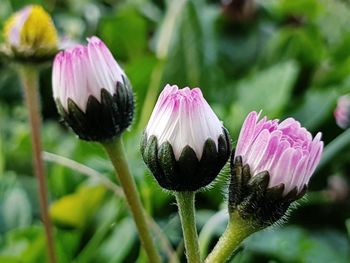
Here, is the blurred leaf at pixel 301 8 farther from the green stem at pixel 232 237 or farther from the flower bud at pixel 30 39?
the green stem at pixel 232 237

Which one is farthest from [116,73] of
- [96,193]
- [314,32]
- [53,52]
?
[314,32]

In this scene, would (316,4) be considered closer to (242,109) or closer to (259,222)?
(242,109)

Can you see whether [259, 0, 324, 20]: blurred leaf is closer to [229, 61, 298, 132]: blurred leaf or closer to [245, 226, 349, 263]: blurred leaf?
[229, 61, 298, 132]: blurred leaf

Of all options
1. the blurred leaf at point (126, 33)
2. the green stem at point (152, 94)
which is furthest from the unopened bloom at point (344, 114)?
the blurred leaf at point (126, 33)

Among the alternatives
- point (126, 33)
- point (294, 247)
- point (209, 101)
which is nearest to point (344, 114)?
point (294, 247)

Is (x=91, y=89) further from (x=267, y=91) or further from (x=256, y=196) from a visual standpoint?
(x=267, y=91)
